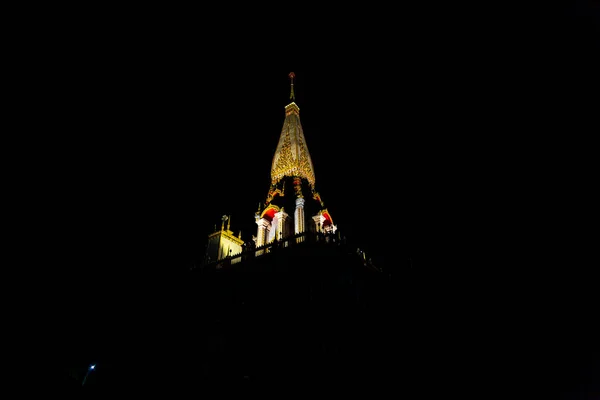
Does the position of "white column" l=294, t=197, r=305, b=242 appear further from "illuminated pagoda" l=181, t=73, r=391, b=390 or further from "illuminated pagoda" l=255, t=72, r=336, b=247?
"illuminated pagoda" l=181, t=73, r=391, b=390

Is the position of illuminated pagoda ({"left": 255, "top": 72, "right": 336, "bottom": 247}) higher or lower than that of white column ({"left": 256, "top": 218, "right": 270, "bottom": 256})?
higher

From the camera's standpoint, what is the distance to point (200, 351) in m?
23.4

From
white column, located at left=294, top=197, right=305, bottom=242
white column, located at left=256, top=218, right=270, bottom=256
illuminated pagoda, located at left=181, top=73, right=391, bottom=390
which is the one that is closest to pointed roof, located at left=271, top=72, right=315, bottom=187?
white column, located at left=294, top=197, right=305, bottom=242

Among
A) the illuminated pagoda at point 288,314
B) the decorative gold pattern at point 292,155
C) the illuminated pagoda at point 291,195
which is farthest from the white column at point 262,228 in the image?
the decorative gold pattern at point 292,155

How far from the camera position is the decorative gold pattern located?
38.7 m

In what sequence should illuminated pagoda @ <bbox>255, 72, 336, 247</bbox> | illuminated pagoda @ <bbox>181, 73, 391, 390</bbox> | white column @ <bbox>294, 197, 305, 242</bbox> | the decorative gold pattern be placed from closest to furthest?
1. illuminated pagoda @ <bbox>181, 73, 391, 390</bbox>
2. white column @ <bbox>294, 197, 305, 242</bbox>
3. illuminated pagoda @ <bbox>255, 72, 336, 247</bbox>
4. the decorative gold pattern

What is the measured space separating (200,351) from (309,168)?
20906 mm

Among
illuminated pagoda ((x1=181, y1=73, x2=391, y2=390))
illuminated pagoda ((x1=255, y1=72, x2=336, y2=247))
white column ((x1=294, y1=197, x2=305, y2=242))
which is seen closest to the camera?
illuminated pagoda ((x1=181, y1=73, x2=391, y2=390))

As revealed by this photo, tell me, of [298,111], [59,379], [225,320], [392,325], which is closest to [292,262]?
[225,320]

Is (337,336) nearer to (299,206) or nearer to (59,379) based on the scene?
(59,379)

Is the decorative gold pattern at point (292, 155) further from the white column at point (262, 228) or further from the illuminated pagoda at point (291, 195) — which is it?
the white column at point (262, 228)

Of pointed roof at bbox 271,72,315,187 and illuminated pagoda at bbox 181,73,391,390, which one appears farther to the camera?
pointed roof at bbox 271,72,315,187

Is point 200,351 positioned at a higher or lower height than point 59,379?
higher

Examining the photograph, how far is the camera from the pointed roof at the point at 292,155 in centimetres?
3869
